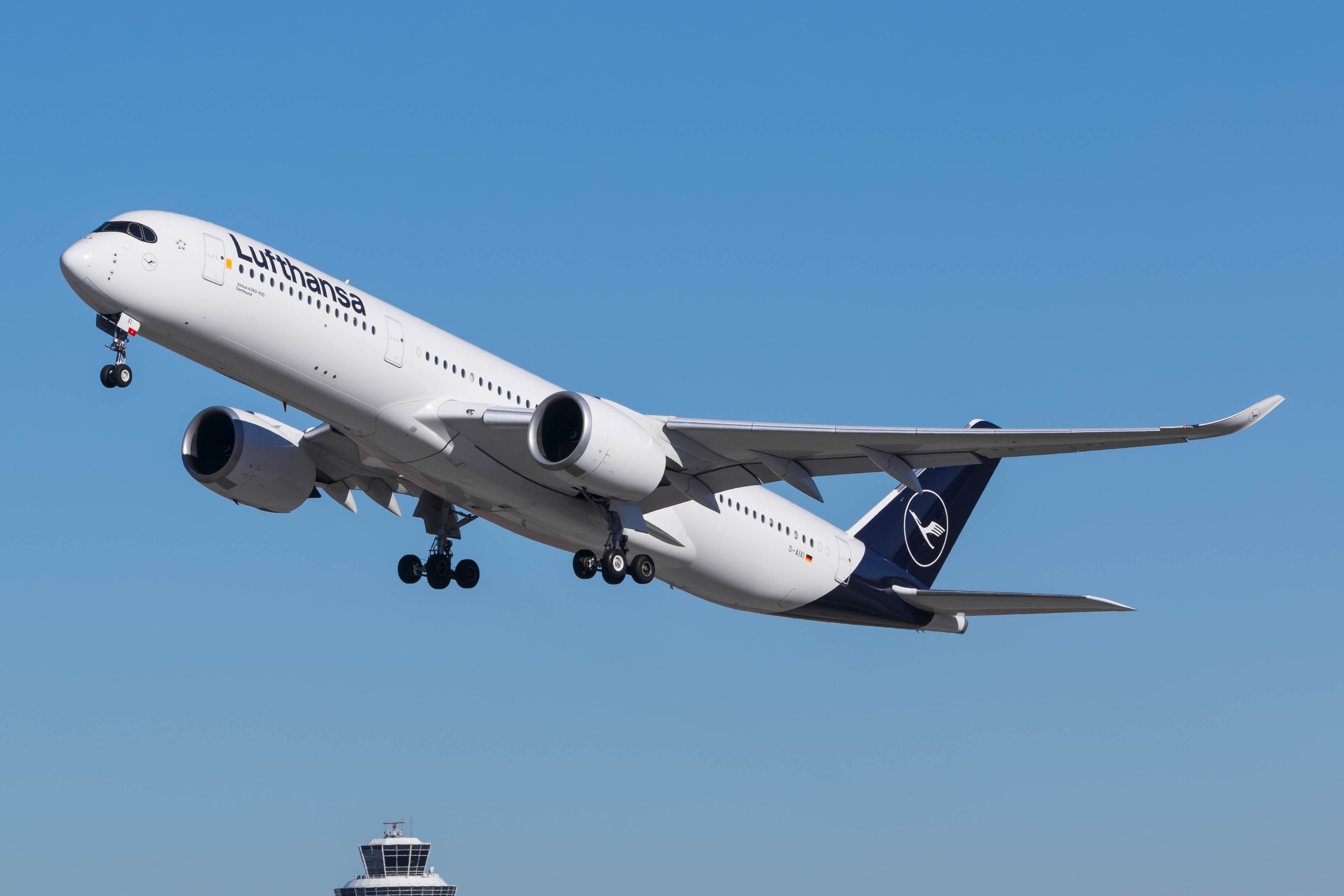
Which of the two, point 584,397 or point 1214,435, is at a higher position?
point 584,397

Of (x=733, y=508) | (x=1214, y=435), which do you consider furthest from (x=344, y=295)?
(x=1214, y=435)

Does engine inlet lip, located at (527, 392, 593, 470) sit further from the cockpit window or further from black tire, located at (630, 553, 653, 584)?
the cockpit window

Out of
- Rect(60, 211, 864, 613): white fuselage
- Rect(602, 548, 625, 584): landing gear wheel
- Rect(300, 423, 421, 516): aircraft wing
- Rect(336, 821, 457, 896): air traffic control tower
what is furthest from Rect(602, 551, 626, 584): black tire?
Rect(336, 821, 457, 896): air traffic control tower

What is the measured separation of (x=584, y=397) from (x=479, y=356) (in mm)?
2763

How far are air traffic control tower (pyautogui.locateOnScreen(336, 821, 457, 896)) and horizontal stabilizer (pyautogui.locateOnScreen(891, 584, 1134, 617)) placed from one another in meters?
49.7

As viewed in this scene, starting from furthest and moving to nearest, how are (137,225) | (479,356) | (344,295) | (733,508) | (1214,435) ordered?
(733,508)
(479,356)
(344,295)
(137,225)
(1214,435)

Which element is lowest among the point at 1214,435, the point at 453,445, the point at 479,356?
A: the point at 1214,435

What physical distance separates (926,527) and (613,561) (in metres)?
11.6

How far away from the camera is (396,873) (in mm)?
78312

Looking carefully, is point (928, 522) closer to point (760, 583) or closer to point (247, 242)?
point (760, 583)

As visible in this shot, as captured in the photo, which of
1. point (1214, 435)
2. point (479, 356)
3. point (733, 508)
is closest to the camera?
point (1214, 435)

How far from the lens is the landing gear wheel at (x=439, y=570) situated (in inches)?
1324

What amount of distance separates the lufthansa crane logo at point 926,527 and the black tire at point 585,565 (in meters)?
10.6

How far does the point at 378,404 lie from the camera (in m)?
27.2
